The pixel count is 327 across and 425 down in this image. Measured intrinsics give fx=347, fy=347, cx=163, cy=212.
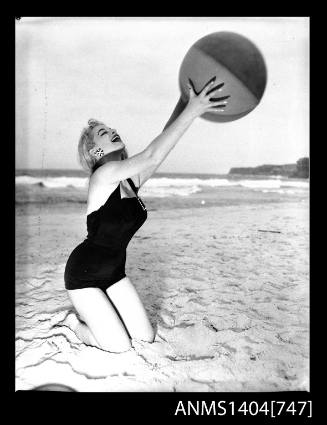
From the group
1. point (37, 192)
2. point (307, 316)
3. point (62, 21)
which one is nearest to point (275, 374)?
point (307, 316)

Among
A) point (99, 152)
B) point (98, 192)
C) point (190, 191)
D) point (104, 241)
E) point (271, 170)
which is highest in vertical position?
point (271, 170)

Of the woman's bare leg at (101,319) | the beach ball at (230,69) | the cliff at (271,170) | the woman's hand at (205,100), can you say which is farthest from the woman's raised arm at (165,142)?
the cliff at (271,170)

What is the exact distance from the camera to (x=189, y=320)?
9.55ft

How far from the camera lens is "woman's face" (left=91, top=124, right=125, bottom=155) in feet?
7.60

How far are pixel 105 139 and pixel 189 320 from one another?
1632 millimetres

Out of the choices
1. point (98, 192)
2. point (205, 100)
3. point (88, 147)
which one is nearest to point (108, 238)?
point (98, 192)

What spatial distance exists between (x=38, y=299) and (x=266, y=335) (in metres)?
2.03

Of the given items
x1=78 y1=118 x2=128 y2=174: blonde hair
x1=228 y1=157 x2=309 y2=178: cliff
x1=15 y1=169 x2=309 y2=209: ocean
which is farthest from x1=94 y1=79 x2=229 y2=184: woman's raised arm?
x1=228 y1=157 x2=309 y2=178: cliff

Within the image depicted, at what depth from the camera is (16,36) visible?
9.18 feet

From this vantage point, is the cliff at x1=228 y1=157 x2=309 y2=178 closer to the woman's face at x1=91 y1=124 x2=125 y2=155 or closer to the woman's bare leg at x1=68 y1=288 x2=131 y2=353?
the woman's face at x1=91 y1=124 x2=125 y2=155

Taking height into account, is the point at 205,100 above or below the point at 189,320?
above

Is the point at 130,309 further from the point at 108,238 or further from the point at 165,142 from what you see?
the point at 165,142

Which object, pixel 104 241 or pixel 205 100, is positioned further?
pixel 104 241

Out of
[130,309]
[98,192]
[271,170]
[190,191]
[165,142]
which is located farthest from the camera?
[271,170]
